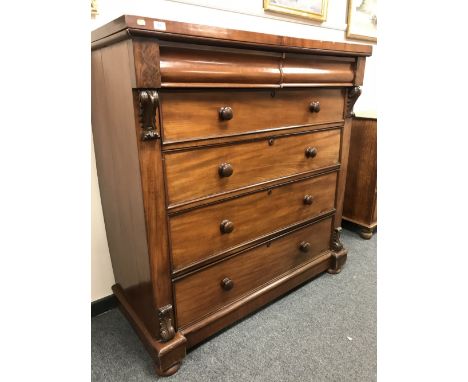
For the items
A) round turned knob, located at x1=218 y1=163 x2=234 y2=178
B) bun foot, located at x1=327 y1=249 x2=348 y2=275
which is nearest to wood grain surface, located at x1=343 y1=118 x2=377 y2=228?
bun foot, located at x1=327 y1=249 x2=348 y2=275

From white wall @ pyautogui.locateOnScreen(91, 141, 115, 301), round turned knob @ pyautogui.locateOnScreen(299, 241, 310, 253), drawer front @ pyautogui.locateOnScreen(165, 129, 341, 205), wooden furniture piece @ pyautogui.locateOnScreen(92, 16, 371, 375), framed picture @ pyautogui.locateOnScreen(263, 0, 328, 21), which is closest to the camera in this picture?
wooden furniture piece @ pyautogui.locateOnScreen(92, 16, 371, 375)

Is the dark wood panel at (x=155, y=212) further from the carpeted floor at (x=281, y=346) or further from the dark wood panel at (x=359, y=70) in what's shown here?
the dark wood panel at (x=359, y=70)

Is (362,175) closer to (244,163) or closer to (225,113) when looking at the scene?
(244,163)

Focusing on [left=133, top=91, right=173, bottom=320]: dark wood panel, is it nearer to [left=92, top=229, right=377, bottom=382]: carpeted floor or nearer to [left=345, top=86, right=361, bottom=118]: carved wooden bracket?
[left=92, top=229, right=377, bottom=382]: carpeted floor

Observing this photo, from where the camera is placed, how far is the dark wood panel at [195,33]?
0.80 m

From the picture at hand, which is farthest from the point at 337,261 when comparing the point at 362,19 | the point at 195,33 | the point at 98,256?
the point at 362,19

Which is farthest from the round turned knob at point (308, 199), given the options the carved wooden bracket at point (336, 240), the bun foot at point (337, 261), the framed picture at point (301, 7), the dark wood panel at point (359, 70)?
the framed picture at point (301, 7)

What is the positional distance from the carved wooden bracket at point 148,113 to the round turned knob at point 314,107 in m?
0.74

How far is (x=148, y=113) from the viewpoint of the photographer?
35.2 inches

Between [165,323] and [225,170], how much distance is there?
618mm

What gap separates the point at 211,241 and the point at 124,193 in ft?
1.24

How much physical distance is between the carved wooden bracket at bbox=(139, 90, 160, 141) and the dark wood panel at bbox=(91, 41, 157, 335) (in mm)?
46

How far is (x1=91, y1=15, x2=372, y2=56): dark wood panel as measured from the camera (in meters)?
0.80
